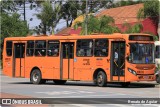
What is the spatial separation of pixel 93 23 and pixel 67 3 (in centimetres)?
3254

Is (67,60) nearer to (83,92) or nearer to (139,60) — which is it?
(139,60)

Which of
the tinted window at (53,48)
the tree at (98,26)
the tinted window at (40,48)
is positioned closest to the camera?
the tinted window at (53,48)

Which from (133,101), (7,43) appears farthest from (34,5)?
(133,101)

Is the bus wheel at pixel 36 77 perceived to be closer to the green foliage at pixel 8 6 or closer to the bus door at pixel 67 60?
the bus door at pixel 67 60

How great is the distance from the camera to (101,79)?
25156 mm

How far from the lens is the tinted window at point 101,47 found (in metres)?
25.2

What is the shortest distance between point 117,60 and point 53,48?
4541 millimetres

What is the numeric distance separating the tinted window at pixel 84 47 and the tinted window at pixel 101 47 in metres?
0.33

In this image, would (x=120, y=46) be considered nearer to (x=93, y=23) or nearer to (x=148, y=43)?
(x=148, y=43)

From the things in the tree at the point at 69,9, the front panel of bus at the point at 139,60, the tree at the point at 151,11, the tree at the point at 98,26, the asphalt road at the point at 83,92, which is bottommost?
the asphalt road at the point at 83,92

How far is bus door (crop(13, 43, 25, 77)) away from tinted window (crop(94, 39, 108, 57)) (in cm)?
570

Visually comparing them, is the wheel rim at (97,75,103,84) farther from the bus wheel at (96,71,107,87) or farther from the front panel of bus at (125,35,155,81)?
the front panel of bus at (125,35,155,81)

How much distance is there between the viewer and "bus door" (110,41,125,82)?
24547 millimetres

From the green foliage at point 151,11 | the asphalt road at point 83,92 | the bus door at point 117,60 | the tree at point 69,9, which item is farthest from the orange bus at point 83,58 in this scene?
the tree at point 69,9
